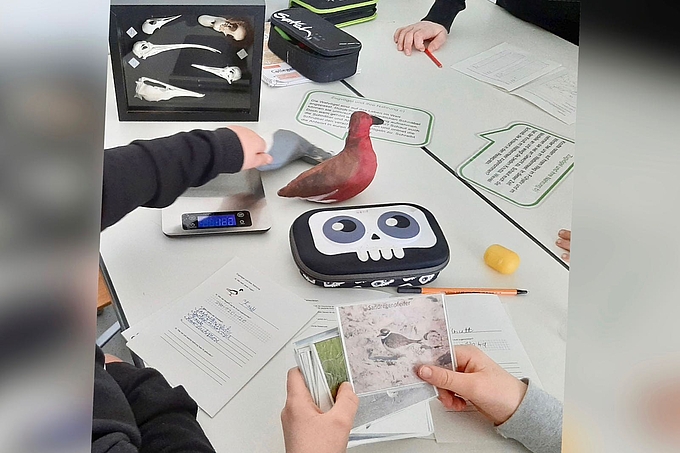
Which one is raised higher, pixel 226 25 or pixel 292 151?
pixel 226 25

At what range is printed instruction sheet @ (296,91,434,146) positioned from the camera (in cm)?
94

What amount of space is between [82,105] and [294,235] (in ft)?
2.13

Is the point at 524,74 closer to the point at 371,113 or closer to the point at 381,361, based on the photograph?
the point at 371,113

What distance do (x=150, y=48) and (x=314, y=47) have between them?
0.87 ft

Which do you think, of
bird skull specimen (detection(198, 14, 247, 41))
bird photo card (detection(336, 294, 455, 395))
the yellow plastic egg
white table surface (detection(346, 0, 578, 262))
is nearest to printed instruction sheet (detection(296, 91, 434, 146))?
white table surface (detection(346, 0, 578, 262))

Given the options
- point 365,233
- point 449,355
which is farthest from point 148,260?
point 449,355

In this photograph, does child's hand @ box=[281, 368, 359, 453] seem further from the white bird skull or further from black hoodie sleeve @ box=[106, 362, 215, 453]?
the white bird skull

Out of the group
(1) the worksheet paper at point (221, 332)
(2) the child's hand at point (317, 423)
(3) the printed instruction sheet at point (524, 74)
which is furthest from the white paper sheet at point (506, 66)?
(2) the child's hand at point (317, 423)

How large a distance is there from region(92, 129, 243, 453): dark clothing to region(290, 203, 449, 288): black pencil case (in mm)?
149

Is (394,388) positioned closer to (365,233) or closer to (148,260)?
(365,233)

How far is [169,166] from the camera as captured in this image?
0.76 meters

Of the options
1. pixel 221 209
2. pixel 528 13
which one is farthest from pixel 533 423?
pixel 528 13

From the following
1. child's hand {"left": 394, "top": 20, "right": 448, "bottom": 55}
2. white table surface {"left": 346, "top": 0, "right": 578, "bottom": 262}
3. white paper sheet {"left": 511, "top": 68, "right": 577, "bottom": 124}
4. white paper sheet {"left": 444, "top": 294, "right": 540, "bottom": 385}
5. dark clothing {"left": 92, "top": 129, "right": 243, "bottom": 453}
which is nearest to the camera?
dark clothing {"left": 92, "top": 129, "right": 243, "bottom": 453}

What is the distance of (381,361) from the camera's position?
1.82ft
